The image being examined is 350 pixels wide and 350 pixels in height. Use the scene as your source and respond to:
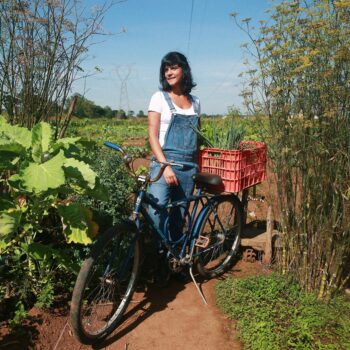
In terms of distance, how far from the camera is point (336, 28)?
2768 mm

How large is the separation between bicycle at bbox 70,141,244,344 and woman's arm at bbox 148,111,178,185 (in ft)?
0.78

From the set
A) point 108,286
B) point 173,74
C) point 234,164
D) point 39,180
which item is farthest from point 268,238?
point 39,180

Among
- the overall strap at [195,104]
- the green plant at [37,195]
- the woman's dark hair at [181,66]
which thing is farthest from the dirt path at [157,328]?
the woman's dark hair at [181,66]

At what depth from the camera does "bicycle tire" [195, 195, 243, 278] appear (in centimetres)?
398

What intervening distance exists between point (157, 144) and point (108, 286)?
4.05 feet

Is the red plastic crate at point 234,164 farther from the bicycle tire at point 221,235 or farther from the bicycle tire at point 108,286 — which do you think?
the bicycle tire at point 108,286

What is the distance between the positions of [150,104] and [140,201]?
3.10 feet

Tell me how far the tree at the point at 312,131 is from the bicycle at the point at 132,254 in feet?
2.30

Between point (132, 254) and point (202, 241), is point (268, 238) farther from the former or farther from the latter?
point (132, 254)

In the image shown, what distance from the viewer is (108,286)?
303 cm

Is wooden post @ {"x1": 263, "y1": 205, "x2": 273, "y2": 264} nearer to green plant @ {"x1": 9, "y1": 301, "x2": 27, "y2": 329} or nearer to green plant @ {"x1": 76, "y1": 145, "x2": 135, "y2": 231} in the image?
green plant @ {"x1": 76, "y1": 145, "x2": 135, "y2": 231}

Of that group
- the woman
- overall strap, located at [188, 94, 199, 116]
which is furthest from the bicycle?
overall strap, located at [188, 94, 199, 116]

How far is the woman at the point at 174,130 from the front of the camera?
3387 mm

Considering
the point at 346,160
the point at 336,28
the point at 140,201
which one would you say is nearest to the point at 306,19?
the point at 336,28
